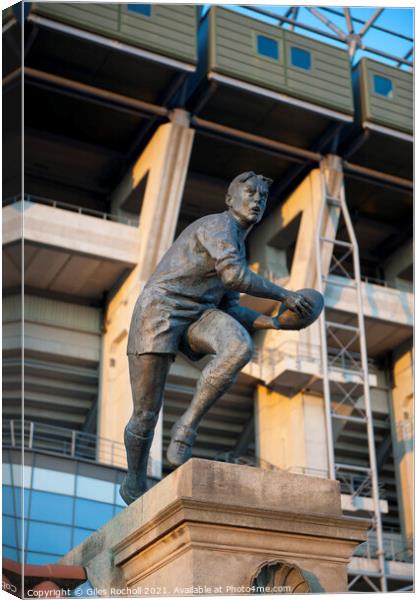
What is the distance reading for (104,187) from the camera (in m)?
37.5

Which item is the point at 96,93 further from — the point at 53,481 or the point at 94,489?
the point at 94,489

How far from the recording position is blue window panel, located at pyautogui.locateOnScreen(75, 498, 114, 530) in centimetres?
2786

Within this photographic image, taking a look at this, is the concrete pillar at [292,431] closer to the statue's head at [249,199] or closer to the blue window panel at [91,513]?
the blue window panel at [91,513]

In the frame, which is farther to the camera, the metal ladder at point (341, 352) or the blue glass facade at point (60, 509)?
the metal ladder at point (341, 352)

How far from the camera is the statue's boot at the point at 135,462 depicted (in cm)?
802

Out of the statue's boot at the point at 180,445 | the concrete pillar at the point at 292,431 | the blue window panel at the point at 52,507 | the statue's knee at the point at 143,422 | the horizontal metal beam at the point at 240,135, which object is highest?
the horizontal metal beam at the point at 240,135

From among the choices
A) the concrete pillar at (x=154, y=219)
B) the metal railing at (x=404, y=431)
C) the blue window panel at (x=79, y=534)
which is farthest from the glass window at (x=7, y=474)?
the metal railing at (x=404, y=431)

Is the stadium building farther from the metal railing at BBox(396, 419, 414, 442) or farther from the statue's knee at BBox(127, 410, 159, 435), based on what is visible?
the statue's knee at BBox(127, 410, 159, 435)

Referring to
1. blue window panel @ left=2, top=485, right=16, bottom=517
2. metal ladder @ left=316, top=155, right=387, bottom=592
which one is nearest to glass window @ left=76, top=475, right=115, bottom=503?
metal ladder @ left=316, top=155, right=387, bottom=592

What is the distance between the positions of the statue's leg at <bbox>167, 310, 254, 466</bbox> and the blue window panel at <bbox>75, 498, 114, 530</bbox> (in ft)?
68.8

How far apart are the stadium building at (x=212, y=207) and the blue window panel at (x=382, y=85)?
0.19 feet

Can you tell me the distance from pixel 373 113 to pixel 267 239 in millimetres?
5804

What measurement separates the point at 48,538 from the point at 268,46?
17.1 m

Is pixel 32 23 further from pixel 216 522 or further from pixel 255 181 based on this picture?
pixel 216 522
